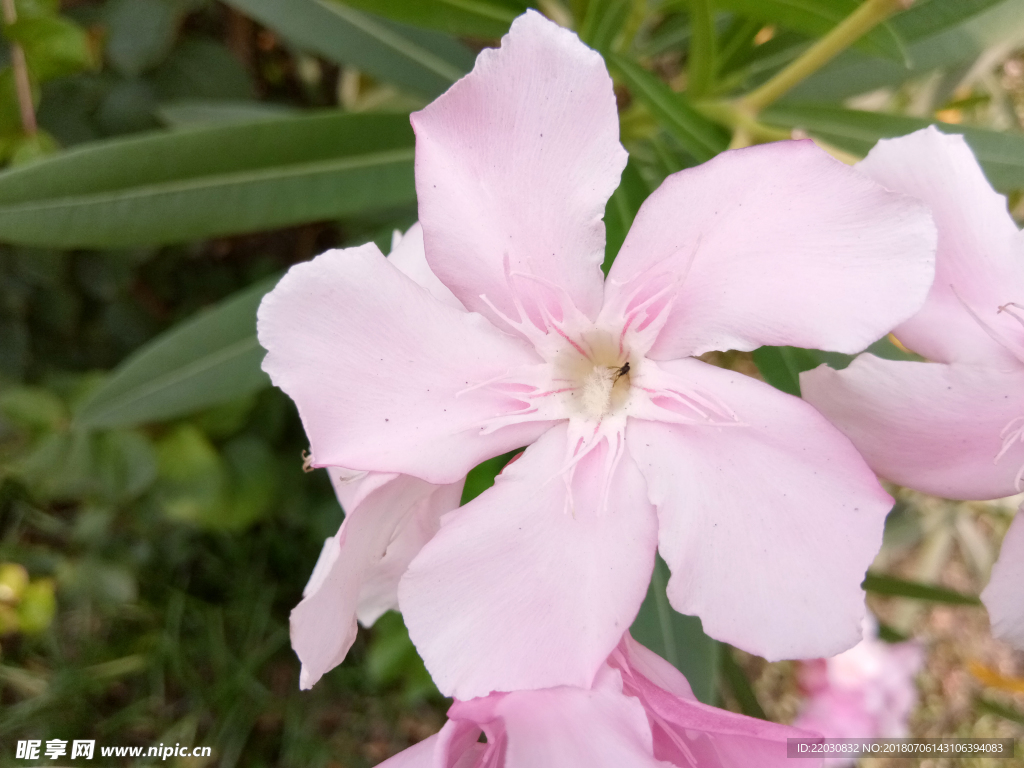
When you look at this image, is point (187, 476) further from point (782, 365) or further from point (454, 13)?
point (782, 365)

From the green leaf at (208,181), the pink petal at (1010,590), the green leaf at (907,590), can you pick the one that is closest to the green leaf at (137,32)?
the green leaf at (208,181)

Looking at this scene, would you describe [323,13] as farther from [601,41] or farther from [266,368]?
[266,368]

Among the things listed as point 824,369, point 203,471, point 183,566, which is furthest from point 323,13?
point 183,566

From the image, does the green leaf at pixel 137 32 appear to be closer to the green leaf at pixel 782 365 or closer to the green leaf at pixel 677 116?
the green leaf at pixel 677 116

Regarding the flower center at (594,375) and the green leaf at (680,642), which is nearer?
the flower center at (594,375)

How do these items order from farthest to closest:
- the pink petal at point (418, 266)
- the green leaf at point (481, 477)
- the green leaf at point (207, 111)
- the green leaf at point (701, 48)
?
the green leaf at point (207, 111), the green leaf at point (701, 48), the green leaf at point (481, 477), the pink petal at point (418, 266)

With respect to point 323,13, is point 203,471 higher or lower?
lower
